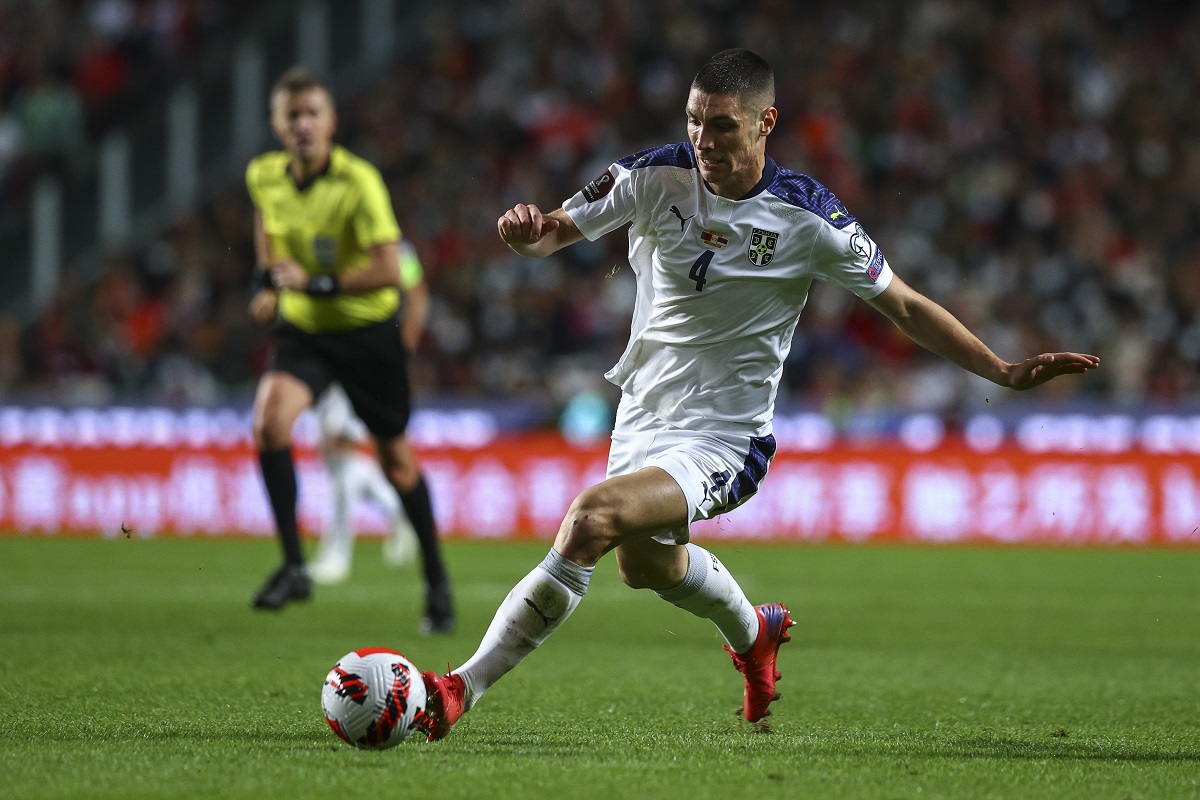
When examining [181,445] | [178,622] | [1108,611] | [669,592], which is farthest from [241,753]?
[181,445]

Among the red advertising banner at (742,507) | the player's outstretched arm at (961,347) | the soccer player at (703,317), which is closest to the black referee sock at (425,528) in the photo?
the soccer player at (703,317)

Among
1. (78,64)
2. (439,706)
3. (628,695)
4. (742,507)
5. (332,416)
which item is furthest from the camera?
(78,64)

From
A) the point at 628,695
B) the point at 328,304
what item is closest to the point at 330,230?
the point at 328,304

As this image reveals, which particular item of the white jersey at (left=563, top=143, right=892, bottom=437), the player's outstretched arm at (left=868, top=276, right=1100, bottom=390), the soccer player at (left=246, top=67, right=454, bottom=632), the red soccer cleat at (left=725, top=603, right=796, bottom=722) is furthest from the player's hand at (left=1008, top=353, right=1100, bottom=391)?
the soccer player at (left=246, top=67, right=454, bottom=632)

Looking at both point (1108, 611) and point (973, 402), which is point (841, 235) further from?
point (973, 402)

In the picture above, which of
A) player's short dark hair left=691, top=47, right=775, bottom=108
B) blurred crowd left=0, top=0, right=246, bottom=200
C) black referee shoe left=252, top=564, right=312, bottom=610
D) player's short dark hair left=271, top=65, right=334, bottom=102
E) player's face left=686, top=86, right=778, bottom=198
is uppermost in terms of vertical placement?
blurred crowd left=0, top=0, right=246, bottom=200

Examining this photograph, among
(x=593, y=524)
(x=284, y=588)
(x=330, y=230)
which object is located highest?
(x=330, y=230)

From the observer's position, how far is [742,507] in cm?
1507

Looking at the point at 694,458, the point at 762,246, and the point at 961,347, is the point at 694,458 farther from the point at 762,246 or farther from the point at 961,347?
the point at 961,347

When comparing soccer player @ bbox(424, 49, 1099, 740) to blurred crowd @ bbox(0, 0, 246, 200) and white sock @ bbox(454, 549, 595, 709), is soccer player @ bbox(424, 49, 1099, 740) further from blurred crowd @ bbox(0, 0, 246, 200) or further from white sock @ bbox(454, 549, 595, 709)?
blurred crowd @ bbox(0, 0, 246, 200)

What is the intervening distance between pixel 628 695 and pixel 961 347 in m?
1.82

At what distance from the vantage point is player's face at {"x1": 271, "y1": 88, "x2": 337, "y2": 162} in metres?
7.68

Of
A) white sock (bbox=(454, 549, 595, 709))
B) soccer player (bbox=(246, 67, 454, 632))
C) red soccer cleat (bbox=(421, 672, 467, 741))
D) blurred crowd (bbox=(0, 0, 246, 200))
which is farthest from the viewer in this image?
blurred crowd (bbox=(0, 0, 246, 200))

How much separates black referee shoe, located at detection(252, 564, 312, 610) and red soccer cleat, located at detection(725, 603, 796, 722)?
255 cm
